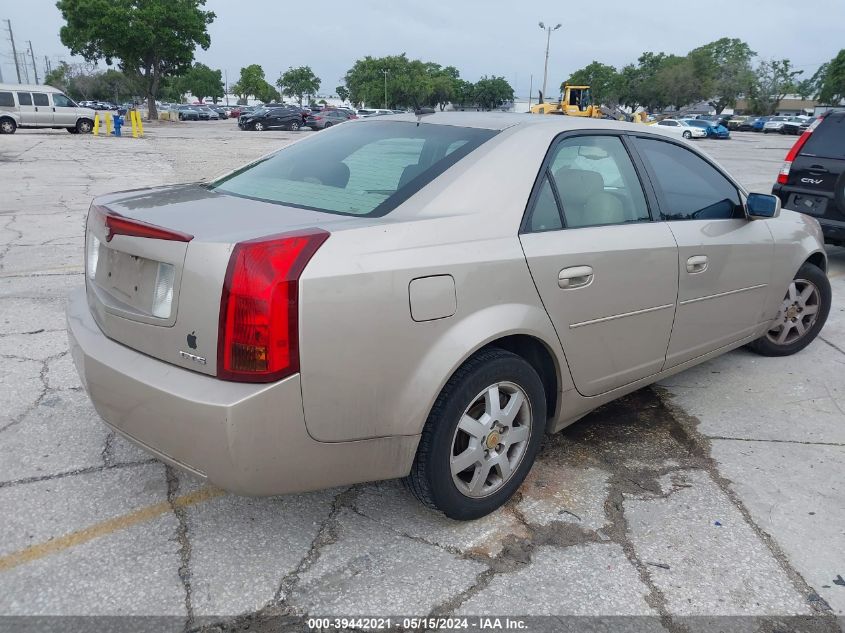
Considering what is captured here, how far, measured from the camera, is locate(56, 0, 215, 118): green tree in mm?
44031

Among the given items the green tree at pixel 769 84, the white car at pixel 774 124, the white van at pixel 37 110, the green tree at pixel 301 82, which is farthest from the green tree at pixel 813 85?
the white van at pixel 37 110

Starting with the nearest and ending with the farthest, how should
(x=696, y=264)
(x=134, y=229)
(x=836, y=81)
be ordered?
(x=134, y=229)
(x=696, y=264)
(x=836, y=81)

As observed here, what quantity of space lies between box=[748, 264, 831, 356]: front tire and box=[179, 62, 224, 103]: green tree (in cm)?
11433

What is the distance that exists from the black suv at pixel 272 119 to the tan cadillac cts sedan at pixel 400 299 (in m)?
36.5

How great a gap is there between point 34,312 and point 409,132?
11.4 feet

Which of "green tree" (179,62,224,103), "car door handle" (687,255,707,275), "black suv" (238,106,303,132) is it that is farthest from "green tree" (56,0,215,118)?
"green tree" (179,62,224,103)

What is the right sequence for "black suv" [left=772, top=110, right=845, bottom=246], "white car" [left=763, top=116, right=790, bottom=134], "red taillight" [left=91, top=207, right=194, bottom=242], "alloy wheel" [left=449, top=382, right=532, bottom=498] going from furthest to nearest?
"white car" [left=763, top=116, right=790, bottom=134], "black suv" [left=772, top=110, right=845, bottom=246], "alloy wheel" [left=449, top=382, right=532, bottom=498], "red taillight" [left=91, top=207, right=194, bottom=242]

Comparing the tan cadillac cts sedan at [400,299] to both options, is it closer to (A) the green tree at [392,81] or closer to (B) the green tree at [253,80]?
(A) the green tree at [392,81]

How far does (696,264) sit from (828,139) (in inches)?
192

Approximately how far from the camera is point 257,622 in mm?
2111

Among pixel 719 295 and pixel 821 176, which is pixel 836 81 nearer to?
pixel 821 176

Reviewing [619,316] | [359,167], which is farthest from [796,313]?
[359,167]

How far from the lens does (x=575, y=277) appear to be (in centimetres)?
271

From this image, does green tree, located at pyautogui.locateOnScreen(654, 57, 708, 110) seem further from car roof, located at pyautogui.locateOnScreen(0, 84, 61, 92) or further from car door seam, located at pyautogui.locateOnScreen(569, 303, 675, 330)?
car door seam, located at pyautogui.locateOnScreen(569, 303, 675, 330)
